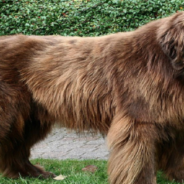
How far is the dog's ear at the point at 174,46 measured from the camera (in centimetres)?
312

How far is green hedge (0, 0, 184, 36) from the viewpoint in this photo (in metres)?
6.90

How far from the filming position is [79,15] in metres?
7.30

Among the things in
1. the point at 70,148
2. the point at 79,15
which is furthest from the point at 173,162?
the point at 79,15

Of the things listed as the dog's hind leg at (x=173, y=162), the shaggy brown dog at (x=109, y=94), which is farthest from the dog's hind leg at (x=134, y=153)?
the dog's hind leg at (x=173, y=162)

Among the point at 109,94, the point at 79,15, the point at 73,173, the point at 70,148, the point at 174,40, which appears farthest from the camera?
the point at 79,15

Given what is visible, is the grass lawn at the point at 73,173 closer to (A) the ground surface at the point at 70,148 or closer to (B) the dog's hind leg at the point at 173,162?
(B) the dog's hind leg at the point at 173,162

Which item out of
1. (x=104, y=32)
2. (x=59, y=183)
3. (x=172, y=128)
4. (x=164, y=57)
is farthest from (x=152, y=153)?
(x=104, y=32)

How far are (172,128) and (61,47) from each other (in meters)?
1.40

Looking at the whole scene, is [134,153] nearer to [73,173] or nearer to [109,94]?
[109,94]

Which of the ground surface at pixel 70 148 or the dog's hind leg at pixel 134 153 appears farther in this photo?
the ground surface at pixel 70 148

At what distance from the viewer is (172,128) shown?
329cm

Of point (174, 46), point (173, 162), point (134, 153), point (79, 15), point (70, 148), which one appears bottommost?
point (70, 148)

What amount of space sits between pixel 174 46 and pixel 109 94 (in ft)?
2.45

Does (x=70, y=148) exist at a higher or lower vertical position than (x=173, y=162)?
lower
